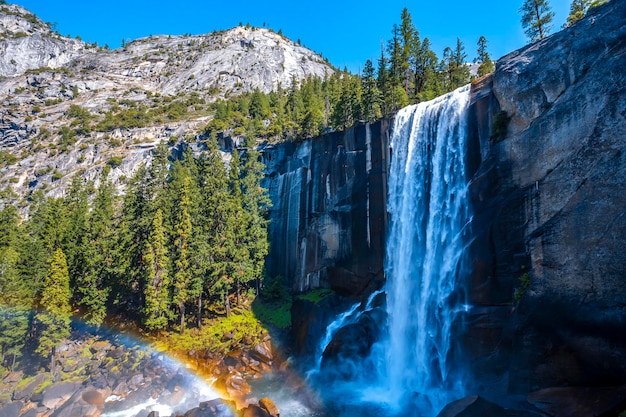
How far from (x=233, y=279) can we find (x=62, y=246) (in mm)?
20093

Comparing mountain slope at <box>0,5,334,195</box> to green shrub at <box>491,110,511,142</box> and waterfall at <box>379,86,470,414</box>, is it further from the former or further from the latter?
green shrub at <box>491,110,511,142</box>

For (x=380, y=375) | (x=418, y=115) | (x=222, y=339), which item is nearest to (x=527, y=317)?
(x=380, y=375)

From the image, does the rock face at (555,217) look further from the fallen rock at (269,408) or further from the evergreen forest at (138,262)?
the evergreen forest at (138,262)

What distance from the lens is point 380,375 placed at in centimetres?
2836

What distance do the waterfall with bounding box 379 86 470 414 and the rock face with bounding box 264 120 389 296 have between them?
2.18 metres

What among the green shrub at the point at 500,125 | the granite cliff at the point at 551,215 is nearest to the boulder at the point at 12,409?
the granite cliff at the point at 551,215

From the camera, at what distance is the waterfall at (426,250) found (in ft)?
78.2

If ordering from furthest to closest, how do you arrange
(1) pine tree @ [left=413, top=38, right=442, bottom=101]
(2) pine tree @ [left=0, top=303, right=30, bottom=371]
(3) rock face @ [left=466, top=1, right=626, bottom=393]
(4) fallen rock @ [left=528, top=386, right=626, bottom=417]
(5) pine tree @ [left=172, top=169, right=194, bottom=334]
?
1. (1) pine tree @ [left=413, top=38, right=442, bottom=101]
2. (5) pine tree @ [left=172, top=169, right=194, bottom=334]
3. (2) pine tree @ [left=0, top=303, right=30, bottom=371]
4. (3) rock face @ [left=466, top=1, right=626, bottom=393]
5. (4) fallen rock @ [left=528, top=386, right=626, bottom=417]

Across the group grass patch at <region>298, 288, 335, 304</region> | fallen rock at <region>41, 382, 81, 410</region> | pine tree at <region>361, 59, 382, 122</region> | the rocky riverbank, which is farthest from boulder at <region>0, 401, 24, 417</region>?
pine tree at <region>361, 59, 382, 122</region>

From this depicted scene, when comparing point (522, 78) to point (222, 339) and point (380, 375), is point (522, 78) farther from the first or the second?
point (222, 339)

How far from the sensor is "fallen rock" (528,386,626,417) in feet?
44.8

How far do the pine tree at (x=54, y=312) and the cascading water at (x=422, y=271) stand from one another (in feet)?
80.2

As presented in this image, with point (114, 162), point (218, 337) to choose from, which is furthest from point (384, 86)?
point (114, 162)

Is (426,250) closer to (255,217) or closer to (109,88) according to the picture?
(255,217)
